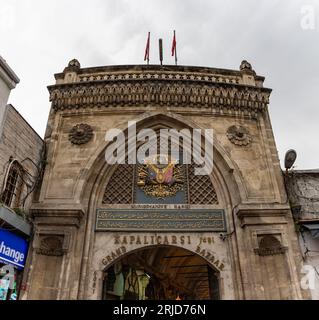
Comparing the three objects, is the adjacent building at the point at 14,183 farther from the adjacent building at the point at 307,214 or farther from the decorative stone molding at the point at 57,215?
the adjacent building at the point at 307,214

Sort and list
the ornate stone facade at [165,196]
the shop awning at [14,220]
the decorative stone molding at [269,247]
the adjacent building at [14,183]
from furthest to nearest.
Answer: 1. the decorative stone molding at [269,247]
2. the ornate stone facade at [165,196]
3. the adjacent building at [14,183]
4. the shop awning at [14,220]

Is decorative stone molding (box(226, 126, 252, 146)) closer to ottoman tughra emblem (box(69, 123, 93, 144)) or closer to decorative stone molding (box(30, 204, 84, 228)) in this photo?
ottoman tughra emblem (box(69, 123, 93, 144))

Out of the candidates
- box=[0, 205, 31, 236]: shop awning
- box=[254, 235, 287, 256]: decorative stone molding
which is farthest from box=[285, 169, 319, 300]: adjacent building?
box=[0, 205, 31, 236]: shop awning

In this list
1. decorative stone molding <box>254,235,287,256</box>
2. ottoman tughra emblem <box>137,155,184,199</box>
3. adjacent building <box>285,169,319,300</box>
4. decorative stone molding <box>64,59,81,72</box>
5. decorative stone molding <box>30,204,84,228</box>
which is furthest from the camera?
decorative stone molding <box>64,59,81,72</box>

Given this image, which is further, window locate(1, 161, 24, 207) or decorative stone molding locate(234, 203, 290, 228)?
decorative stone molding locate(234, 203, 290, 228)

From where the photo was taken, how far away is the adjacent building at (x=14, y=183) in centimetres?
803

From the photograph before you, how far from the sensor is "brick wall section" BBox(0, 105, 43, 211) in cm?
865

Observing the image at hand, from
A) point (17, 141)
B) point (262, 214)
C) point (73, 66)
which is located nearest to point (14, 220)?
point (17, 141)

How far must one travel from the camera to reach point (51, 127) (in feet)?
36.5

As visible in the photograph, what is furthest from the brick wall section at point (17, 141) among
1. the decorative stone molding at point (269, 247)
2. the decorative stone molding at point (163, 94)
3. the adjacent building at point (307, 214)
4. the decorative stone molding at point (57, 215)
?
the adjacent building at point (307, 214)

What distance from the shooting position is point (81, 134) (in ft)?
35.5

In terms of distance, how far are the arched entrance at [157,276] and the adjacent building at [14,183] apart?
255 cm
